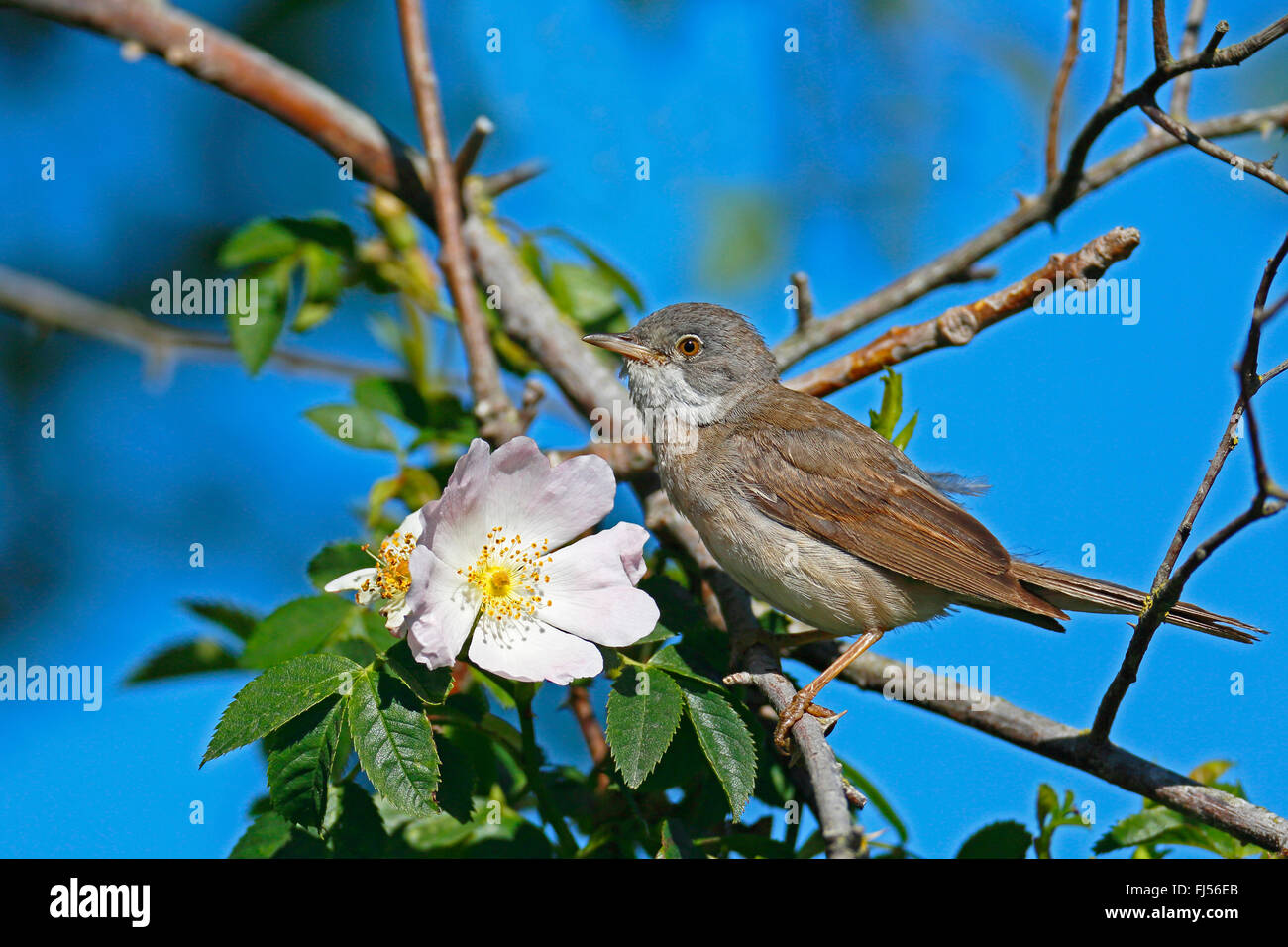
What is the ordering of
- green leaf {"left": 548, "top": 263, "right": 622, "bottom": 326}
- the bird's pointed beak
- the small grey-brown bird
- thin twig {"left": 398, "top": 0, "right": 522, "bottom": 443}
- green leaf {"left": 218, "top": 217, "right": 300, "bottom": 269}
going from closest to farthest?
the small grey-brown bird
thin twig {"left": 398, "top": 0, "right": 522, "bottom": 443}
green leaf {"left": 218, "top": 217, "right": 300, "bottom": 269}
the bird's pointed beak
green leaf {"left": 548, "top": 263, "right": 622, "bottom": 326}

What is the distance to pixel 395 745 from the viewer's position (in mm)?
2299

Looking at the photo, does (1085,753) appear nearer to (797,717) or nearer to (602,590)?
(797,717)

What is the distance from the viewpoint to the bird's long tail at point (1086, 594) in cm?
335

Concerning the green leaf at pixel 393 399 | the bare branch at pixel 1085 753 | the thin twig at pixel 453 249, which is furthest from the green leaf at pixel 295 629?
the bare branch at pixel 1085 753

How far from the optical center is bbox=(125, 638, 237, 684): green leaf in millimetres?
3531

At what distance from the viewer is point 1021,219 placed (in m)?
4.38

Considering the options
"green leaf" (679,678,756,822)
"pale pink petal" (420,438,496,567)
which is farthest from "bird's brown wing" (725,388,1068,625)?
"pale pink petal" (420,438,496,567)

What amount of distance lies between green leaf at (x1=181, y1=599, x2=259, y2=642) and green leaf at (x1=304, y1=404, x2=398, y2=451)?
0.67 m

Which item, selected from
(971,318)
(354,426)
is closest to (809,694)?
(971,318)

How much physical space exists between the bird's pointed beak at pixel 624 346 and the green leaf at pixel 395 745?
2104 millimetres

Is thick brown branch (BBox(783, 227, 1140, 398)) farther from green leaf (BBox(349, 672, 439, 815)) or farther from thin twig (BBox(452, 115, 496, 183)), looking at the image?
green leaf (BBox(349, 672, 439, 815))
